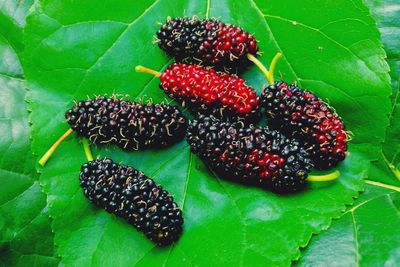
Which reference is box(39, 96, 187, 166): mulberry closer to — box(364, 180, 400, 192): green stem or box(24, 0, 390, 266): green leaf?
box(24, 0, 390, 266): green leaf

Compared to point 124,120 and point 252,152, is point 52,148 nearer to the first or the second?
point 124,120

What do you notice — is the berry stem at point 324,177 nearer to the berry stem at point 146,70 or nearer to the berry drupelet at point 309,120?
the berry drupelet at point 309,120

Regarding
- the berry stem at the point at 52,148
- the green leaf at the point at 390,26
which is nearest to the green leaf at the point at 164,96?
the berry stem at the point at 52,148

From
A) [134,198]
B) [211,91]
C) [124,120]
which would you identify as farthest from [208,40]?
[134,198]

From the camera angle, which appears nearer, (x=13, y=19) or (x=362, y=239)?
(x=362, y=239)

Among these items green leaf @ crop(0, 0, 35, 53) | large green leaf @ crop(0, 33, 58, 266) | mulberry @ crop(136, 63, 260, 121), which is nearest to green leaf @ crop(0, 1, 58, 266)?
large green leaf @ crop(0, 33, 58, 266)

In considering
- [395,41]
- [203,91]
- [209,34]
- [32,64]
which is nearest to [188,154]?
[203,91]
